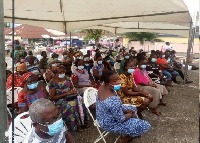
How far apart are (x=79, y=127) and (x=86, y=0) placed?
2511mm

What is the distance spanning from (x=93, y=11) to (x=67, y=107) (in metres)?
2.34

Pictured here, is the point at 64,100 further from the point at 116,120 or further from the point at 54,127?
the point at 54,127

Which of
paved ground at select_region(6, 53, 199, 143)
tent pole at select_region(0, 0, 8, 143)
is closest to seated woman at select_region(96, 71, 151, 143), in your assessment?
paved ground at select_region(6, 53, 199, 143)

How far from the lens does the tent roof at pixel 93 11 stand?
376cm

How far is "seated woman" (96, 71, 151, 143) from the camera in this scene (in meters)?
2.76

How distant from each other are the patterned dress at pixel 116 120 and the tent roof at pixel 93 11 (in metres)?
1.89

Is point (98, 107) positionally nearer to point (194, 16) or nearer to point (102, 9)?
point (194, 16)

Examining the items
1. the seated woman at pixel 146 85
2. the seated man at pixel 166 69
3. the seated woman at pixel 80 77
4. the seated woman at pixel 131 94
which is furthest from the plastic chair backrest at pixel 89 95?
the seated man at pixel 166 69

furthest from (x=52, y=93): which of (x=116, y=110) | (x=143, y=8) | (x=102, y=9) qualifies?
(x=143, y=8)

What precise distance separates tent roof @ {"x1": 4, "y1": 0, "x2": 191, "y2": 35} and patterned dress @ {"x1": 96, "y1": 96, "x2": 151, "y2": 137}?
189 cm

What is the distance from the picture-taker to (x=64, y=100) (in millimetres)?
3711

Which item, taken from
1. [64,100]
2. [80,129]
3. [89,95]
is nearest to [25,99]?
[64,100]

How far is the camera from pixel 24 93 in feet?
10.7

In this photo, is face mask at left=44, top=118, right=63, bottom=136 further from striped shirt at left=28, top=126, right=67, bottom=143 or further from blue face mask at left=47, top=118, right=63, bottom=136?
striped shirt at left=28, top=126, right=67, bottom=143
